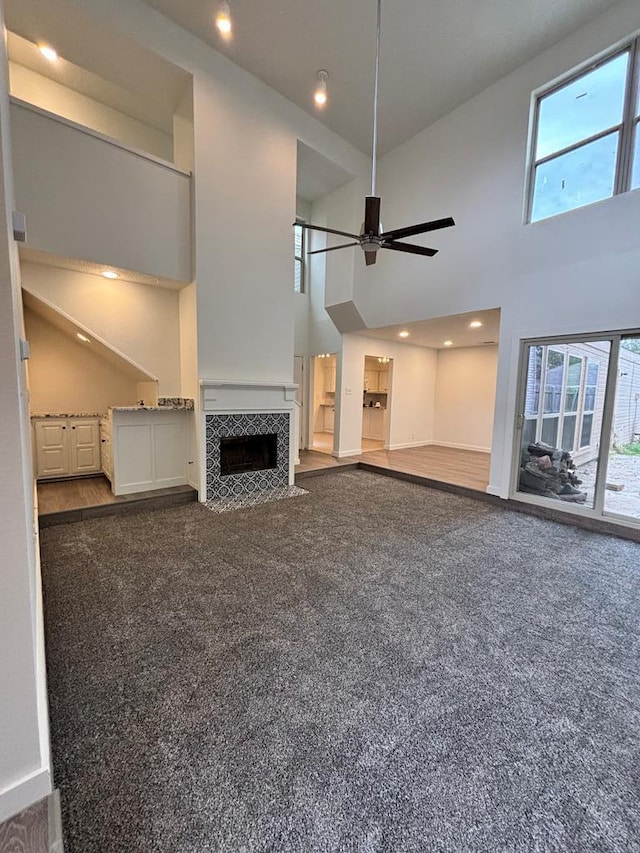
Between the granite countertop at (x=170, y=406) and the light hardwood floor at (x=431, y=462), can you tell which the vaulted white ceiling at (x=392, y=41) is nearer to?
the granite countertop at (x=170, y=406)

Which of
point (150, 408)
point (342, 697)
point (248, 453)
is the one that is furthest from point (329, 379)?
point (342, 697)

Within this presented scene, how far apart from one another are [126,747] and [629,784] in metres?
1.95

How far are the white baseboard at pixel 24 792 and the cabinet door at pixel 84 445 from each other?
15.6 ft

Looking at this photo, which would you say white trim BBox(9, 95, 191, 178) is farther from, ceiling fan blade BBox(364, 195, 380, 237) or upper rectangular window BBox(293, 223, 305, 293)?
upper rectangular window BBox(293, 223, 305, 293)

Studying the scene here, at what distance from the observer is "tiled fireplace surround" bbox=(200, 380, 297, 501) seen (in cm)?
464

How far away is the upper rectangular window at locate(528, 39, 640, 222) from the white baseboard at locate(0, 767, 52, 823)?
5.78 metres

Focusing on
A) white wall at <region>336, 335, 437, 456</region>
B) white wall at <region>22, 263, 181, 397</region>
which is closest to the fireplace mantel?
white wall at <region>22, 263, 181, 397</region>

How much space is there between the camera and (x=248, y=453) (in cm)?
523

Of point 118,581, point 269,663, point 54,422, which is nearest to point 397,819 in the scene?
point 269,663

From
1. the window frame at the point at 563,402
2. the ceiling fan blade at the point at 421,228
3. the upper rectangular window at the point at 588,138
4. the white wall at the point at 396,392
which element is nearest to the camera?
the ceiling fan blade at the point at 421,228

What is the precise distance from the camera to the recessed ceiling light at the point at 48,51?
3.86m

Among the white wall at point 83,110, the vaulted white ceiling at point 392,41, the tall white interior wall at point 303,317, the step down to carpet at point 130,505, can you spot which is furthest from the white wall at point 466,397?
the white wall at point 83,110

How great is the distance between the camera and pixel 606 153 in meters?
3.71

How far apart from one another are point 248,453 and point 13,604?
4207mm
